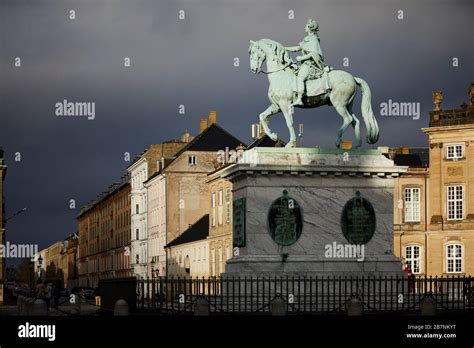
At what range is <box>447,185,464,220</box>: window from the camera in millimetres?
84312

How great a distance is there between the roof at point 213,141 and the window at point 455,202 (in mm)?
25275

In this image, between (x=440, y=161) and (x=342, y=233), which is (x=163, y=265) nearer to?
(x=440, y=161)

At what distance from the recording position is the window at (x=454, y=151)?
84.2 meters

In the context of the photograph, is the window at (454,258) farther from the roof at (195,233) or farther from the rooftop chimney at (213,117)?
the rooftop chimney at (213,117)

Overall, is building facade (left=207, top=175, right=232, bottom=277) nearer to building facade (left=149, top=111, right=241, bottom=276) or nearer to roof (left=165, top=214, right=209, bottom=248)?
roof (left=165, top=214, right=209, bottom=248)

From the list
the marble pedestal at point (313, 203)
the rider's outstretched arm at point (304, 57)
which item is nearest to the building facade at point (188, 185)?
the rider's outstretched arm at point (304, 57)

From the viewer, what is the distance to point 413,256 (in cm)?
8612

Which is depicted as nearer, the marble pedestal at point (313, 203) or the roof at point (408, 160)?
the marble pedestal at point (313, 203)

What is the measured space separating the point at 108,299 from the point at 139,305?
1153 millimetres

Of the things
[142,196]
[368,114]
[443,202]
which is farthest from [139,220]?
[368,114]

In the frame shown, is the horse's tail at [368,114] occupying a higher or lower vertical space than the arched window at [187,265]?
higher

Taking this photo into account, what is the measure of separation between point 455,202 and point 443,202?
816mm

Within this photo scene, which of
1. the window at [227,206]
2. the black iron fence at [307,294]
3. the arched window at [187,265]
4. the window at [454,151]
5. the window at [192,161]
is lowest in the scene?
the arched window at [187,265]

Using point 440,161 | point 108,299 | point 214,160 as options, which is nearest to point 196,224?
point 214,160
